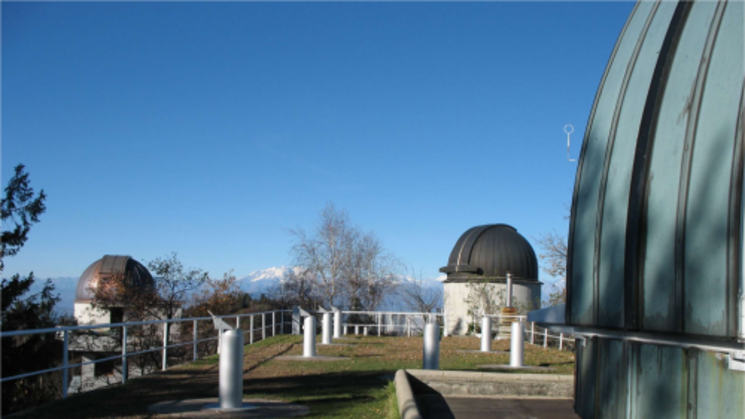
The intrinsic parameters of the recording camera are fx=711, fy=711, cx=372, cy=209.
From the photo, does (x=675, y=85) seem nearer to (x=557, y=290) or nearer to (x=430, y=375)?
(x=430, y=375)

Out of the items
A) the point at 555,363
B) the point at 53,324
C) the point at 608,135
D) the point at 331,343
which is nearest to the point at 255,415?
the point at 608,135

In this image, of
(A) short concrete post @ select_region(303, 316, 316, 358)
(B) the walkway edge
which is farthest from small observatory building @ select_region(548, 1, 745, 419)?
(A) short concrete post @ select_region(303, 316, 316, 358)

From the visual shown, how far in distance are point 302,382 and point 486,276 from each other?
73.0 ft

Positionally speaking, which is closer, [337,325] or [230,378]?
[230,378]

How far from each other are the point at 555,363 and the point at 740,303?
13.5 m

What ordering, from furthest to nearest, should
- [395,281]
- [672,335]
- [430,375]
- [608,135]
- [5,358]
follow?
[395,281] < [5,358] < [430,375] < [608,135] < [672,335]

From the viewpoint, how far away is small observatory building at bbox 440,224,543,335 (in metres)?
33.2

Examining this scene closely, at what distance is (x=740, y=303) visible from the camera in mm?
4066

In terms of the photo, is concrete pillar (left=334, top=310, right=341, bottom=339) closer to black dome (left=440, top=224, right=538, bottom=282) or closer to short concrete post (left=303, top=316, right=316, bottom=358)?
short concrete post (left=303, top=316, right=316, bottom=358)

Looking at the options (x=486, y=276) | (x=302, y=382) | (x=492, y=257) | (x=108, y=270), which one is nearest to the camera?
(x=302, y=382)

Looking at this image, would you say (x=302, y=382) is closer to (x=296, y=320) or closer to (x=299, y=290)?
(x=296, y=320)

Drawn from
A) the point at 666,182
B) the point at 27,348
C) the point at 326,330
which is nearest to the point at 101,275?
the point at 27,348

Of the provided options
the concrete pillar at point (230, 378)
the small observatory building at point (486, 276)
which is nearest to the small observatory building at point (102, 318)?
the small observatory building at point (486, 276)

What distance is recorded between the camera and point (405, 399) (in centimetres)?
748
